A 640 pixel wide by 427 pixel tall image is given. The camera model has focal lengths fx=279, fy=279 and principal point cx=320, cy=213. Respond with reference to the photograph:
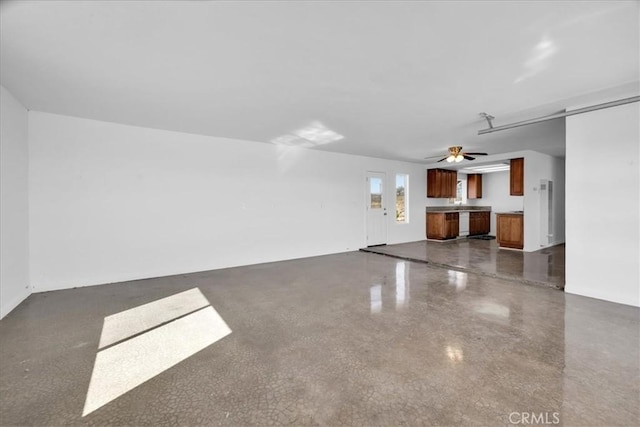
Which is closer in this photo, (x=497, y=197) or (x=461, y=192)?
(x=497, y=197)

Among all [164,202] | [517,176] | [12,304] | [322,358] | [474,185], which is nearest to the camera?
[322,358]

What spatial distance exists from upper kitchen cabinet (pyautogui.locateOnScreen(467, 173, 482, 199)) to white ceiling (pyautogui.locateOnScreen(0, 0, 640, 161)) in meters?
Answer: 6.67

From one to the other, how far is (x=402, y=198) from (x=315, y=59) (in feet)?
21.9

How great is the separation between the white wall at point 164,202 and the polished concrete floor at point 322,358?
79cm

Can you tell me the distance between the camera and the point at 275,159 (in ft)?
20.2

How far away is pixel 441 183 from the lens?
907cm

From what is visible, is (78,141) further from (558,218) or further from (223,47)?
(558,218)

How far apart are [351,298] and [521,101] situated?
3.39 metres

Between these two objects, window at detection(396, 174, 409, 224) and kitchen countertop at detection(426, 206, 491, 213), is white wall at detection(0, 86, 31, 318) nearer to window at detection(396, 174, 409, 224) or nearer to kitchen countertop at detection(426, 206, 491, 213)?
window at detection(396, 174, 409, 224)

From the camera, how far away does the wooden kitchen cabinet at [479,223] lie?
9859mm

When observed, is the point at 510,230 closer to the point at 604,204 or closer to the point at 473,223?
the point at 473,223

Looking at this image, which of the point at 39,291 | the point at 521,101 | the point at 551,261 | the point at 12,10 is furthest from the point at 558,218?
the point at 39,291
